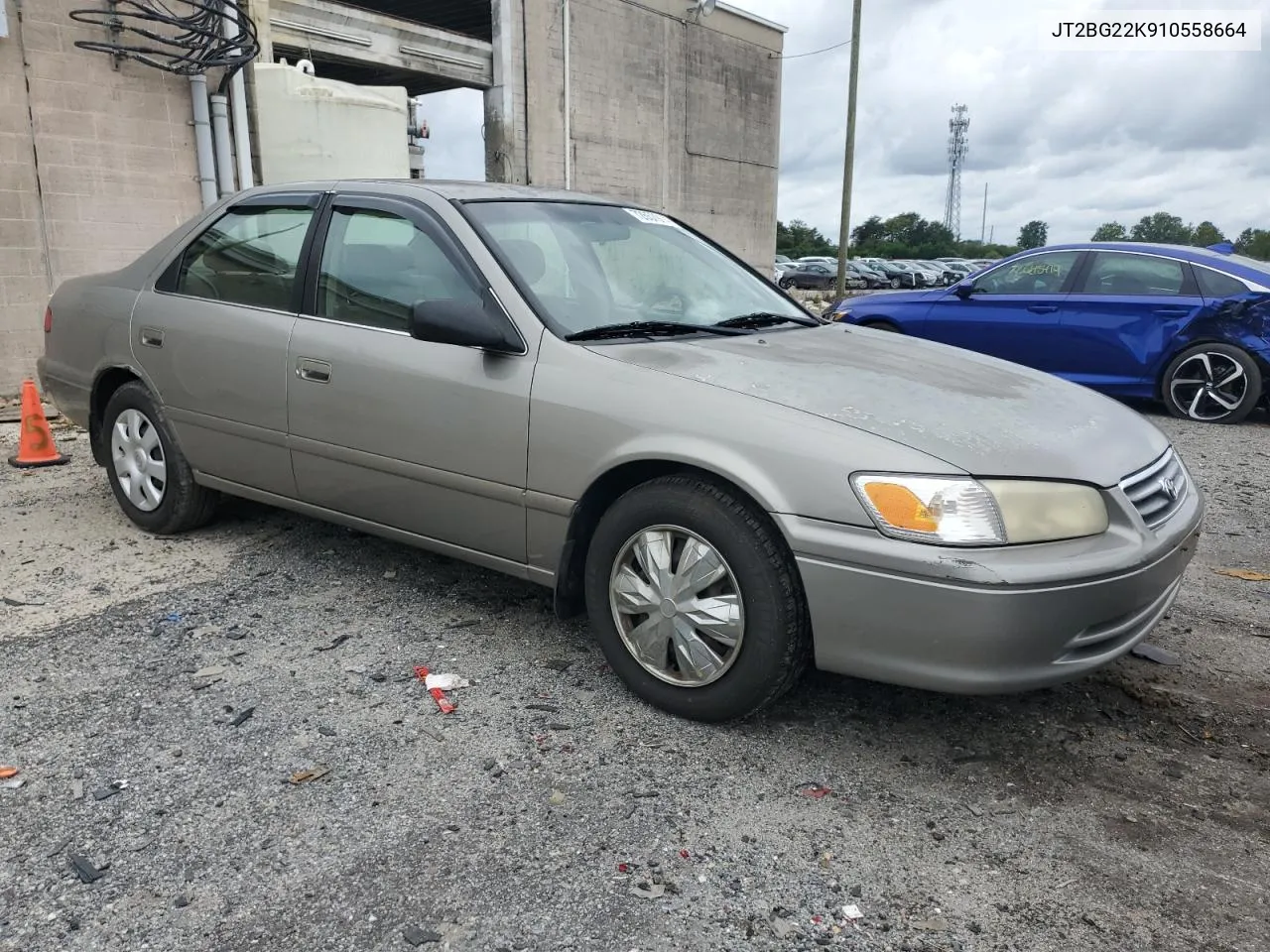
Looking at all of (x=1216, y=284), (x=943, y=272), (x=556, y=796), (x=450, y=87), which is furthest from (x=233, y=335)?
(x=943, y=272)

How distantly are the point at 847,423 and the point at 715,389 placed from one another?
16.4 inches

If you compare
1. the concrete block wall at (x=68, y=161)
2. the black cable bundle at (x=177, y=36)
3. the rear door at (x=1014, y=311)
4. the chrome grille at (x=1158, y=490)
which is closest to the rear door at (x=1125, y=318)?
the rear door at (x=1014, y=311)

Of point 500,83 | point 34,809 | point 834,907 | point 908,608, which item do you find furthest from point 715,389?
point 500,83

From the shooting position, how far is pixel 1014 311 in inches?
346

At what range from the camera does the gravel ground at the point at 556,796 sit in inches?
86.7

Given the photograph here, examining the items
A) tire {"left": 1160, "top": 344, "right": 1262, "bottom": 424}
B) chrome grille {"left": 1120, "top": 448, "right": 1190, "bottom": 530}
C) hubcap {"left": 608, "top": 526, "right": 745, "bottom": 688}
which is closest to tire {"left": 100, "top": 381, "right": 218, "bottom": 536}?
hubcap {"left": 608, "top": 526, "right": 745, "bottom": 688}

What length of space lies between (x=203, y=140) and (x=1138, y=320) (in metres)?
9.01

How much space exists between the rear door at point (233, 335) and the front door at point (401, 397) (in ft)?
0.46

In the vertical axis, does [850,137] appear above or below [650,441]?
above

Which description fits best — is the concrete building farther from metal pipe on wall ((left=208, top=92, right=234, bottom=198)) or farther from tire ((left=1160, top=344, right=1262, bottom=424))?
tire ((left=1160, top=344, right=1262, bottom=424))

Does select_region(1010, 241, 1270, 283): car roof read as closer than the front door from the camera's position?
No

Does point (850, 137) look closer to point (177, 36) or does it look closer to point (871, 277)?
point (177, 36)

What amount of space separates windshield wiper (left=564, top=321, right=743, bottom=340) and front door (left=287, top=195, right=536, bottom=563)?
22 cm

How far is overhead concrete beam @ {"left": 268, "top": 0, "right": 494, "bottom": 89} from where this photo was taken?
43.5 ft
